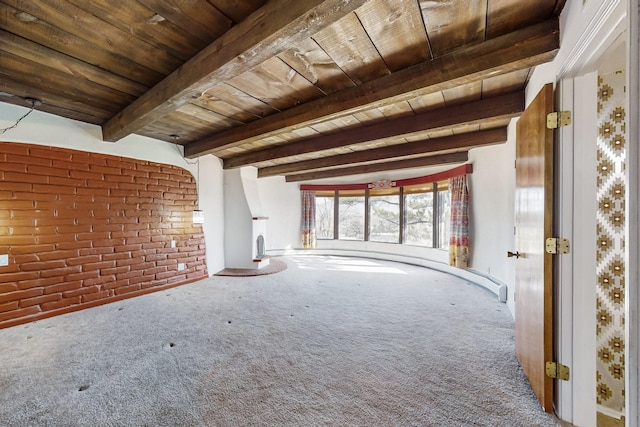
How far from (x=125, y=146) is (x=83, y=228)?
1.19m

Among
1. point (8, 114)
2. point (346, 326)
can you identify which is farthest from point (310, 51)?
point (8, 114)

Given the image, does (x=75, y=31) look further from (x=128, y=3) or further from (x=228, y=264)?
(x=228, y=264)

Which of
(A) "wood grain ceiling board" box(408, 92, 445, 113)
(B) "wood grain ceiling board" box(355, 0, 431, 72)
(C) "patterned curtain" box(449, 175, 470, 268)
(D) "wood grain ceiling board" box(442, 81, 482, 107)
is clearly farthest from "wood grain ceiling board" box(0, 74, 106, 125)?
(C) "patterned curtain" box(449, 175, 470, 268)

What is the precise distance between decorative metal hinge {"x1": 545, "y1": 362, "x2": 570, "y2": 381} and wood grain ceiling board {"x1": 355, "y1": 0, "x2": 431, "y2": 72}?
208cm

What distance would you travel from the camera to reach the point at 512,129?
302cm

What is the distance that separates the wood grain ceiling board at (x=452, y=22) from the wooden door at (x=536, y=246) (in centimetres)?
56

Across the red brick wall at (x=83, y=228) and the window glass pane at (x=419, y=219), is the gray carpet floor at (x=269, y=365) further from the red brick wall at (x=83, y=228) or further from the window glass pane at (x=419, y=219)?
the window glass pane at (x=419, y=219)

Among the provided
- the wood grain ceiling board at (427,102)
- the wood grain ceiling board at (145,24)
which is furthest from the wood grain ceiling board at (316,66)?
the wood grain ceiling board at (427,102)

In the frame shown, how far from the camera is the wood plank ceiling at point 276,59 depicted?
1.36m

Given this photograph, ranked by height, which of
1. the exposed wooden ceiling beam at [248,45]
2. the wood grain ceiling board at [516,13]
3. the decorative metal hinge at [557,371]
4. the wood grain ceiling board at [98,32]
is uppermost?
the wood grain ceiling board at [516,13]

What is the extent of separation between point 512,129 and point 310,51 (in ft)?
8.83

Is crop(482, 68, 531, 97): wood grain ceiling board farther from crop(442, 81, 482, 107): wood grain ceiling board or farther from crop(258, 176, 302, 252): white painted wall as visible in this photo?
crop(258, 176, 302, 252): white painted wall

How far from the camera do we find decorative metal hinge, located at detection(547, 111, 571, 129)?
55.9 inches

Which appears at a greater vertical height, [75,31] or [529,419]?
[75,31]
